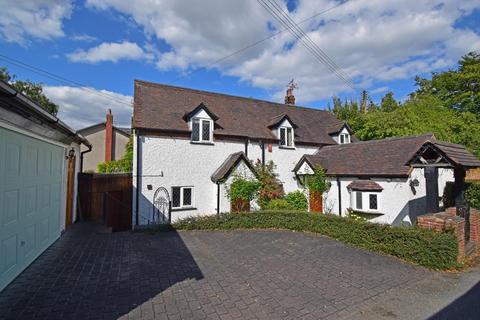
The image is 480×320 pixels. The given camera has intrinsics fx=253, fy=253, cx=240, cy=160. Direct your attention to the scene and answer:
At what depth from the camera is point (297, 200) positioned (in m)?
15.7

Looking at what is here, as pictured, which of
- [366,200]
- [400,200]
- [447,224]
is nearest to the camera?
[447,224]

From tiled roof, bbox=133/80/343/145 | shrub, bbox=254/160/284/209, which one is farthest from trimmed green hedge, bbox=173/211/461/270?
tiled roof, bbox=133/80/343/145

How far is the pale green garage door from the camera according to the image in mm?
5219

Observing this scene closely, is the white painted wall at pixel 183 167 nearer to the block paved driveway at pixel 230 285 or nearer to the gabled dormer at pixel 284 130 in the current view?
the gabled dormer at pixel 284 130

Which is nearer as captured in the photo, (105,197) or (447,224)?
(447,224)

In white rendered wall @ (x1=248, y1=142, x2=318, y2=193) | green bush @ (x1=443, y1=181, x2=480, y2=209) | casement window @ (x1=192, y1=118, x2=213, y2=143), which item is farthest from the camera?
white rendered wall @ (x1=248, y1=142, x2=318, y2=193)

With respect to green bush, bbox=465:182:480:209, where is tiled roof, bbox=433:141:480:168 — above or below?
above

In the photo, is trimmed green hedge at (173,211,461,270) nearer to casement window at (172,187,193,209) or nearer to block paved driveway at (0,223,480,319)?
block paved driveway at (0,223,480,319)

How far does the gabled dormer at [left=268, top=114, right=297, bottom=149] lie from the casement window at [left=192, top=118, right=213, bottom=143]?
4.73 m

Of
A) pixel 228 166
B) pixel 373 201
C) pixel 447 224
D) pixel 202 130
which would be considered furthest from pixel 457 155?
pixel 202 130

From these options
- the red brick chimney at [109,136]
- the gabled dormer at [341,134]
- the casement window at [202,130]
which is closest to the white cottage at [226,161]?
the casement window at [202,130]

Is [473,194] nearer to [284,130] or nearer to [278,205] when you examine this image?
[278,205]

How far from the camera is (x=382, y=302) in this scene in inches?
207

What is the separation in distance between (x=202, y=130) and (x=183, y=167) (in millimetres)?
2389
